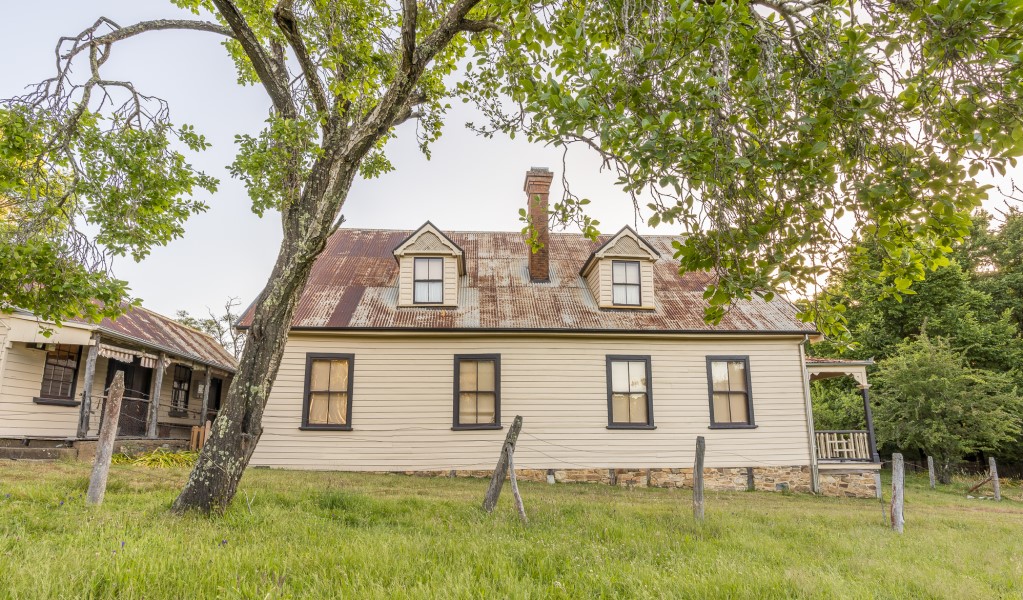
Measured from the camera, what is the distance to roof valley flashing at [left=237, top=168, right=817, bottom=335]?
1342 centimetres

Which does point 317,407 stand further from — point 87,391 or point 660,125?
point 660,125

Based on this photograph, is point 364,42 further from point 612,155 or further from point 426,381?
point 426,381

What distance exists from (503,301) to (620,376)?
11.6ft

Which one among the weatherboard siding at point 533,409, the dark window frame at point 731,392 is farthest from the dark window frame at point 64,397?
the dark window frame at point 731,392

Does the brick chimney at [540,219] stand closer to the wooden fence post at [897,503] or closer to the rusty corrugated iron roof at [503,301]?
the rusty corrugated iron roof at [503,301]

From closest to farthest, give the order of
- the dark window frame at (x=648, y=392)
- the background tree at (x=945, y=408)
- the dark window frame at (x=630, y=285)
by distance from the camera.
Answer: the dark window frame at (x=648, y=392), the dark window frame at (x=630, y=285), the background tree at (x=945, y=408)

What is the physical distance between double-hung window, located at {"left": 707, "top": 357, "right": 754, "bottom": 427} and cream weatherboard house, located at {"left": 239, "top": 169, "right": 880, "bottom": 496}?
0.11 feet

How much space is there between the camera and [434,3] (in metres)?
7.95

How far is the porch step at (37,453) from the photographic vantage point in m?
11.4

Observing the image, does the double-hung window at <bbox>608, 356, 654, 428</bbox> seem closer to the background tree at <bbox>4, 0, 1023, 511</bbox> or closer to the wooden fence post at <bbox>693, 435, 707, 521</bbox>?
the wooden fence post at <bbox>693, 435, 707, 521</bbox>

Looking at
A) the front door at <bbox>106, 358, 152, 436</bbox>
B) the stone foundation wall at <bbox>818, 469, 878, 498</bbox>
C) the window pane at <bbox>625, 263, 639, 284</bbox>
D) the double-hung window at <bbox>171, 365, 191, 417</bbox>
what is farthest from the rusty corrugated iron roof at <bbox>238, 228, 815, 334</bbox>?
the double-hung window at <bbox>171, 365, 191, 417</bbox>

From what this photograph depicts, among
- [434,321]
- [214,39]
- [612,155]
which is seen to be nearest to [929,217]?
[612,155]

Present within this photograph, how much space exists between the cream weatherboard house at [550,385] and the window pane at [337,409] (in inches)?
1.3

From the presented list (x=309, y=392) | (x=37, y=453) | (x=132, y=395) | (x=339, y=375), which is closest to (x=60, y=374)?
(x=132, y=395)
